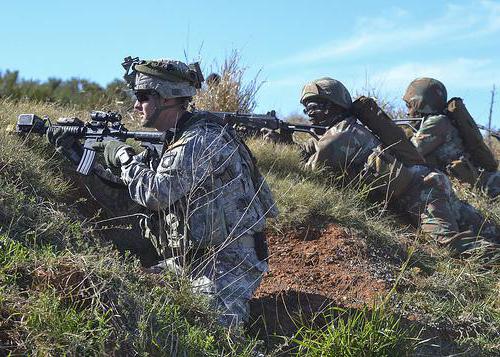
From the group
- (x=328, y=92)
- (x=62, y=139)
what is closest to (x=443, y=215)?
(x=328, y=92)

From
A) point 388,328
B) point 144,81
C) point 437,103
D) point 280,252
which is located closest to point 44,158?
point 144,81

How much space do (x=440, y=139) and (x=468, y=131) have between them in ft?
1.20

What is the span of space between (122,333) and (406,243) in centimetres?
393

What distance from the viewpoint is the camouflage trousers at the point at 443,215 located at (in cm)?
738

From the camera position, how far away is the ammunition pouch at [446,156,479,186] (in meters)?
9.48

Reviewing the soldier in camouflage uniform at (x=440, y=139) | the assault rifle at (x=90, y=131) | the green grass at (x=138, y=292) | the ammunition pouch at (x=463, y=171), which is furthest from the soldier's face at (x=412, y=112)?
the assault rifle at (x=90, y=131)

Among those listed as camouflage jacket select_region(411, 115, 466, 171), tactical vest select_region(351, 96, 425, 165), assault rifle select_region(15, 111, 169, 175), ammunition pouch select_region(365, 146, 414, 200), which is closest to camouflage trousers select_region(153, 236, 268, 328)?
assault rifle select_region(15, 111, 169, 175)

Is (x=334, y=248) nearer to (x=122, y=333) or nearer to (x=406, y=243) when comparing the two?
(x=406, y=243)

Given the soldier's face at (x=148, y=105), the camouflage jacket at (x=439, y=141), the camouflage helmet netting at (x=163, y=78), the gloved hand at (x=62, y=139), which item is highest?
the camouflage helmet netting at (x=163, y=78)

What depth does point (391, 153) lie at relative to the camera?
793 centimetres

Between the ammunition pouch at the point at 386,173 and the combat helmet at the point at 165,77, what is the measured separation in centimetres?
298

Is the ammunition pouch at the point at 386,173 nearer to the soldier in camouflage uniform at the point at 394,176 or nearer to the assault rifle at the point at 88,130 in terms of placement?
the soldier in camouflage uniform at the point at 394,176

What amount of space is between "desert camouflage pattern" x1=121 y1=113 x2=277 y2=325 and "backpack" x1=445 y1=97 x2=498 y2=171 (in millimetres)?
5148

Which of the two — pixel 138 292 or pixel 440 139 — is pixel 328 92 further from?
pixel 138 292
